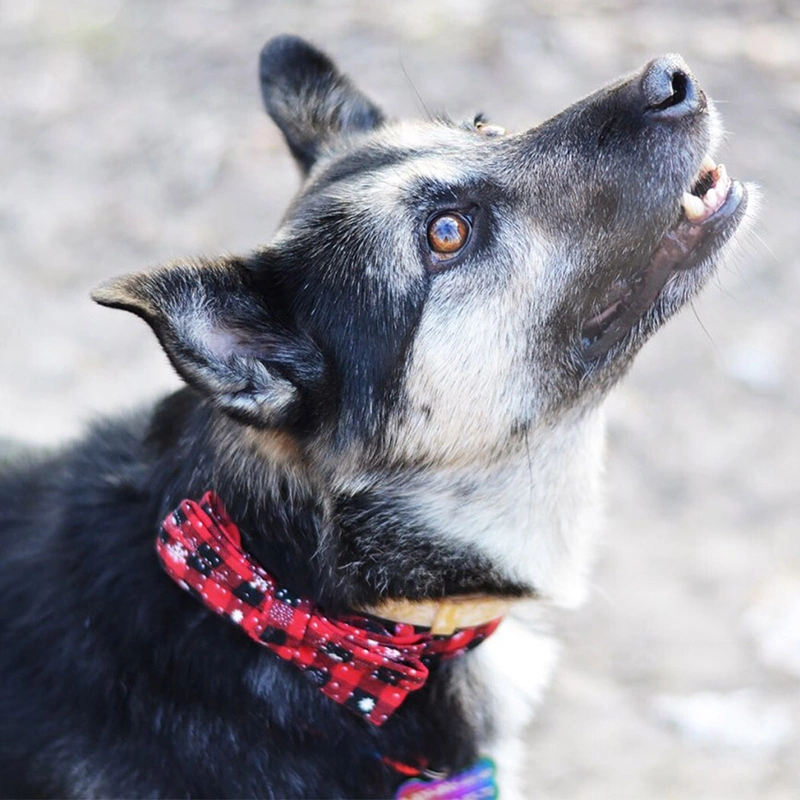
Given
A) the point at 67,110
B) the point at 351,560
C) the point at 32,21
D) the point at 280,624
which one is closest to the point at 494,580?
the point at 351,560

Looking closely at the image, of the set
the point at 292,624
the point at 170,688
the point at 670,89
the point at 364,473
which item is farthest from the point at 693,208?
the point at 170,688

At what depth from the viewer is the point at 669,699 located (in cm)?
422

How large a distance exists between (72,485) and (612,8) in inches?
207

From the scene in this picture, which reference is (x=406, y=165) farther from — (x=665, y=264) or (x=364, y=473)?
(x=364, y=473)

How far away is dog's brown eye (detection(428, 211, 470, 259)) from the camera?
3.11 meters

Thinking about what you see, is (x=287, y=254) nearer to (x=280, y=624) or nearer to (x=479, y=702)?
(x=280, y=624)

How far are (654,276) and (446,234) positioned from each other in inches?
23.7

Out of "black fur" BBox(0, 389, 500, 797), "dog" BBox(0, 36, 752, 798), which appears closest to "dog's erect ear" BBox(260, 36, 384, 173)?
"dog" BBox(0, 36, 752, 798)

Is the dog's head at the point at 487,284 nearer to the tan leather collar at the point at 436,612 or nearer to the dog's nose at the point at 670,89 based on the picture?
the dog's nose at the point at 670,89

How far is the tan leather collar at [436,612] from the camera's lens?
315 centimetres

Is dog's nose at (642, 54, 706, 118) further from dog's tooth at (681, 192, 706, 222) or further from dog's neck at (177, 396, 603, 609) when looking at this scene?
dog's neck at (177, 396, 603, 609)

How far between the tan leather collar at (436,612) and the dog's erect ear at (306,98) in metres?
1.59

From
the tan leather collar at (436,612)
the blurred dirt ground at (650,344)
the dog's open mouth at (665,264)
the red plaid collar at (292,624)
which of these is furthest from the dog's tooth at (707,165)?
the red plaid collar at (292,624)

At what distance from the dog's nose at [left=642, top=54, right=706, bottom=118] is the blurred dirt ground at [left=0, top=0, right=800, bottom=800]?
2.12 feet
